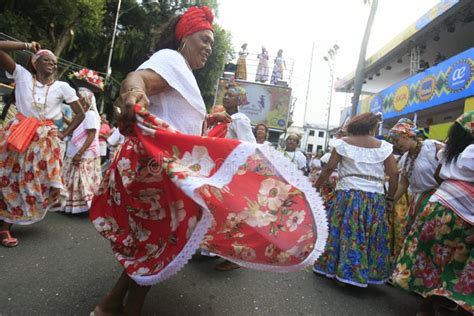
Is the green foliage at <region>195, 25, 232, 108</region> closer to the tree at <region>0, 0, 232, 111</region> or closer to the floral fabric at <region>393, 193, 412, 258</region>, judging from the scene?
the tree at <region>0, 0, 232, 111</region>

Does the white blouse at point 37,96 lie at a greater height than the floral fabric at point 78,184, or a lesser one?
greater

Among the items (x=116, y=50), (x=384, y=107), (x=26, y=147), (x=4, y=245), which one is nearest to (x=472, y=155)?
(x=26, y=147)

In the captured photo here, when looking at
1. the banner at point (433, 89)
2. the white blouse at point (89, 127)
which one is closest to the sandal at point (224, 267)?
the white blouse at point (89, 127)

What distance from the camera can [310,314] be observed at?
2477 millimetres

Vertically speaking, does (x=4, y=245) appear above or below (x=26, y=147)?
below

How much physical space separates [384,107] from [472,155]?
48.0 feet

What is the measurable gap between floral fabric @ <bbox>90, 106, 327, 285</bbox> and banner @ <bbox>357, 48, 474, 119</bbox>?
1008cm

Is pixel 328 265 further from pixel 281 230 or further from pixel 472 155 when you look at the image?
pixel 281 230

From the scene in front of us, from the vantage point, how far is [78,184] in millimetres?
4637

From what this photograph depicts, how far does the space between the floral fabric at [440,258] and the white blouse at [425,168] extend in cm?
82

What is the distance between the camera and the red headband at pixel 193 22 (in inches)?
77.9

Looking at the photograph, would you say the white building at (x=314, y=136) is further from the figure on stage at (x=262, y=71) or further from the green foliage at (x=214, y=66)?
the figure on stage at (x=262, y=71)

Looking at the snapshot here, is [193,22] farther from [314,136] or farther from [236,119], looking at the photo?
[314,136]

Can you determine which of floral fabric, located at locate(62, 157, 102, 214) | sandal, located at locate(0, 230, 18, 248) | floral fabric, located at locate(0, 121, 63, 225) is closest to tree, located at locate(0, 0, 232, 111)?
floral fabric, located at locate(62, 157, 102, 214)
